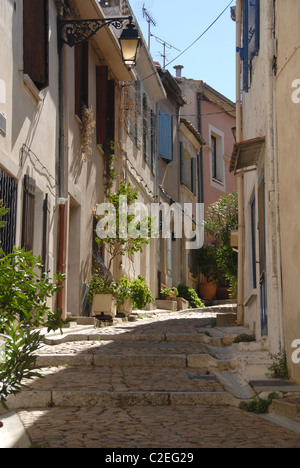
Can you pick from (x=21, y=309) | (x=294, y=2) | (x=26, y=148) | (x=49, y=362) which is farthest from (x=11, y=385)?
(x=26, y=148)

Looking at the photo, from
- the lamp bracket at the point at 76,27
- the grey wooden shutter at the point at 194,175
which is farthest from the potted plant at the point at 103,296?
the grey wooden shutter at the point at 194,175

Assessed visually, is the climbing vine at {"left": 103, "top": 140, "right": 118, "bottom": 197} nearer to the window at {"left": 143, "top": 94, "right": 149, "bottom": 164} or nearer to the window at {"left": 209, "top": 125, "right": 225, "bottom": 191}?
the window at {"left": 143, "top": 94, "right": 149, "bottom": 164}

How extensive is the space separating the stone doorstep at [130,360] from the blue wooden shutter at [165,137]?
14473 mm

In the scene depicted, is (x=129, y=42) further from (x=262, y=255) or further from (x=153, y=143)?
(x=153, y=143)

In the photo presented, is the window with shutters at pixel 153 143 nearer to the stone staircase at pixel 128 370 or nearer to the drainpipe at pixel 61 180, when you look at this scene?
the drainpipe at pixel 61 180

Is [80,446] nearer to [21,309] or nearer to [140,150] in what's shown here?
[21,309]

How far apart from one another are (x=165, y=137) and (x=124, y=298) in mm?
9423

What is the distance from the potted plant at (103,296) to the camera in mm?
13008

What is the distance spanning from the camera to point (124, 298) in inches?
564

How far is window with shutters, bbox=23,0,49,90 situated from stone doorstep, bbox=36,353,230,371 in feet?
12.9

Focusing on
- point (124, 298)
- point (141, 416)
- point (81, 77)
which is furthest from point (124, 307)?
point (141, 416)

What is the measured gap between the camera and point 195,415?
5.83m

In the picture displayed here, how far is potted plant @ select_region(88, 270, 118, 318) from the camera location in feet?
42.7

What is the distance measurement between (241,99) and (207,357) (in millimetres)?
6011
